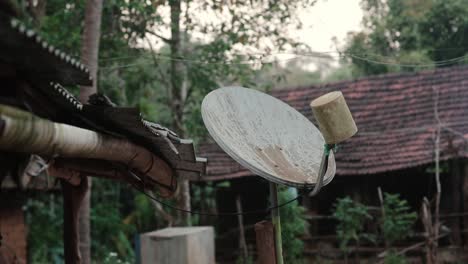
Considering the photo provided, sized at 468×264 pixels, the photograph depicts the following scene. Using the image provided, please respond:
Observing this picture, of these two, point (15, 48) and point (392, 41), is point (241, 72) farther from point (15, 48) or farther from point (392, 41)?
point (15, 48)

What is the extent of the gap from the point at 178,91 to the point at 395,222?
Result: 185 inches

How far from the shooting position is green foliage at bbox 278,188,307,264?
38.8 ft

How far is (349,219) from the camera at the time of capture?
1209 centimetres

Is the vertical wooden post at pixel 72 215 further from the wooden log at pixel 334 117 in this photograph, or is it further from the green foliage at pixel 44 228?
the green foliage at pixel 44 228

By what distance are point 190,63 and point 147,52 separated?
1.31 metres

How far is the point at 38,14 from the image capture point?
12.0m

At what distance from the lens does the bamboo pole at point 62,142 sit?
9.73 ft

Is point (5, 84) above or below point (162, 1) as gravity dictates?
below

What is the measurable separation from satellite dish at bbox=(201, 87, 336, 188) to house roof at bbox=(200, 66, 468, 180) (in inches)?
286

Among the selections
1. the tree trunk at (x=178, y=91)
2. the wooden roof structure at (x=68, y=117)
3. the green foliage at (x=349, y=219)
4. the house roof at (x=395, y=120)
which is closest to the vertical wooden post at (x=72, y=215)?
the wooden roof structure at (x=68, y=117)

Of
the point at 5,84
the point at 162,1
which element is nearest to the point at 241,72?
the point at 162,1

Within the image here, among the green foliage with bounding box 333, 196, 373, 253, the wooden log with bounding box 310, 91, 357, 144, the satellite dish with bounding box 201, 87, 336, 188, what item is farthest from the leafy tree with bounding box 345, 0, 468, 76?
the wooden log with bounding box 310, 91, 357, 144

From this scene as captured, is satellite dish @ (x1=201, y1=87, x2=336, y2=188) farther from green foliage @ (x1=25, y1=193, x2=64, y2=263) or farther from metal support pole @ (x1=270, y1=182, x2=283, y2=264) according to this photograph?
green foliage @ (x1=25, y1=193, x2=64, y2=263)

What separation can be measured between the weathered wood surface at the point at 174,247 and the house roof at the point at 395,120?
6912 millimetres
